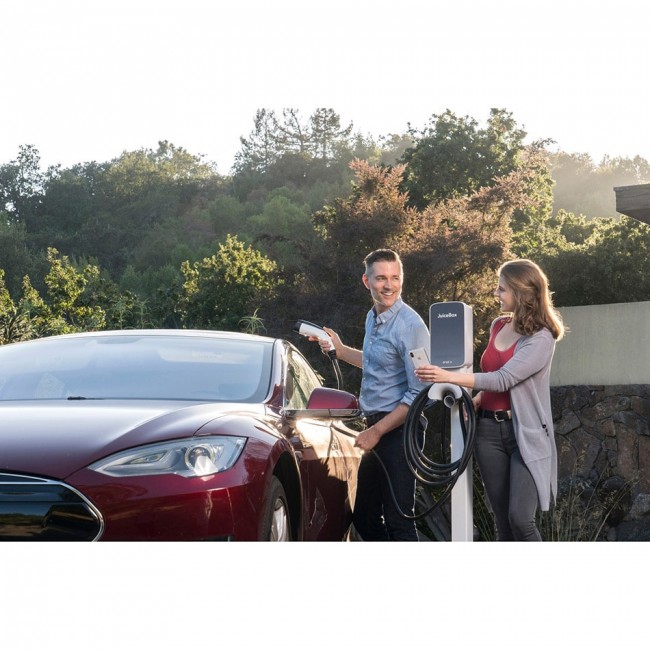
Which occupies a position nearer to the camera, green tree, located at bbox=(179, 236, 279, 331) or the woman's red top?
the woman's red top

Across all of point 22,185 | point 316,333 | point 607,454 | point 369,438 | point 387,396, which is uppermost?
point 22,185

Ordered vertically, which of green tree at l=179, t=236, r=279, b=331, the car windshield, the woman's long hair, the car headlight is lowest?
green tree at l=179, t=236, r=279, b=331

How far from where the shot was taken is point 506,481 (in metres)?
6.02

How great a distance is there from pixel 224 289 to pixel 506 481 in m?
30.6

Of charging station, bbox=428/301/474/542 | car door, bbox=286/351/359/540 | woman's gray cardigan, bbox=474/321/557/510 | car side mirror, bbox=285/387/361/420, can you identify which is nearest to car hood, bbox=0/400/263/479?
car side mirror, bbox=285/387/361/420

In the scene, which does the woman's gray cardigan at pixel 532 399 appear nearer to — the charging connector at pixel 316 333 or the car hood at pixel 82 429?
the car hood at pixel 82 429

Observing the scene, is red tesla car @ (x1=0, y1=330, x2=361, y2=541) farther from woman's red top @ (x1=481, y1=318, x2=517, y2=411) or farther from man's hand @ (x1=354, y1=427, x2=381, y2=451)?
woman's red top @ (x1=481, y1=318, x2=517, y2=411)

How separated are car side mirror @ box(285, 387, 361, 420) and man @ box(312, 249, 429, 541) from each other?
769 millimetres

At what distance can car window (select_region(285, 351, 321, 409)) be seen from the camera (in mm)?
6363

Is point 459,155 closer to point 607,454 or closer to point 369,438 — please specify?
point 607,454

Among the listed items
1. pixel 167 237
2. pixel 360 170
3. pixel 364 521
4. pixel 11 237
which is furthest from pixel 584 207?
pixel 364 521

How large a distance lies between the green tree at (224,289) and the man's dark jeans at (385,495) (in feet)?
85.1

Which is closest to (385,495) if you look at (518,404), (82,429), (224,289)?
(518,404)
